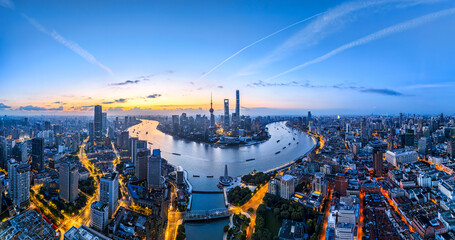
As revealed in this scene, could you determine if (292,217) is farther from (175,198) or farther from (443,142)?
(443,142)

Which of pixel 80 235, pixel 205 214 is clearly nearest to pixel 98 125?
pixel 205 214

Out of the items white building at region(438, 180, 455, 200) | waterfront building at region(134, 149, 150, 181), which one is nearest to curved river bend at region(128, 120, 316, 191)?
waterfront building at region(134, 149, 150, 181)

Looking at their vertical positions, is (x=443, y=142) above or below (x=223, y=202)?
above

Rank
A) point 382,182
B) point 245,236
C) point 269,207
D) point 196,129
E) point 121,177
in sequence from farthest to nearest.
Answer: point 196,129 → point 121,177 → point 382,182 → point 269,207 → point 245,236

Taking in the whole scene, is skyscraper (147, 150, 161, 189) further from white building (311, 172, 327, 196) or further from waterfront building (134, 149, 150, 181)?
white building (311, 172, 327, 196)

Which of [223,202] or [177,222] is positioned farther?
[223,202]

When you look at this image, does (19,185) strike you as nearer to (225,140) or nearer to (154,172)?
(154,172)

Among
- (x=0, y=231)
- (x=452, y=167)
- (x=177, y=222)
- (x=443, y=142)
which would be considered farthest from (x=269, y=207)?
(x=443, y=142)

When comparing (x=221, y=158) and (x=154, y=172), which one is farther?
(x=221, y=158)
